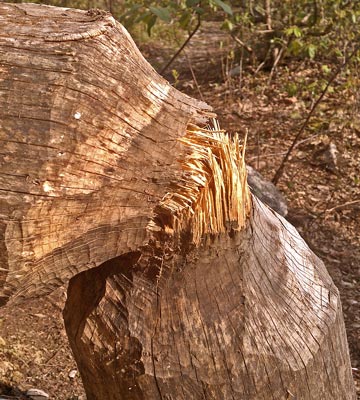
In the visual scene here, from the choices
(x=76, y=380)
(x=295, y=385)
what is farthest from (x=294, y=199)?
(x=295, y=385)

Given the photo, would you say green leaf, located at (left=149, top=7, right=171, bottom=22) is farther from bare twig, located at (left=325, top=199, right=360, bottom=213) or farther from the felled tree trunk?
bare twig, located at (left=325, top=199, right=360, bottom=213)

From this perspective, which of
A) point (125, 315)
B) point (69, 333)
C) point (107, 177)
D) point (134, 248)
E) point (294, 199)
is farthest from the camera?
point (294, 199)

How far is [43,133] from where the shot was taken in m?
1.28

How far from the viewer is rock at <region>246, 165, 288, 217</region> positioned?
4062 millimetres

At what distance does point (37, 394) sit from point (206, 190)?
1.55 meters

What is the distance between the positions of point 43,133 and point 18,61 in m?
0.15

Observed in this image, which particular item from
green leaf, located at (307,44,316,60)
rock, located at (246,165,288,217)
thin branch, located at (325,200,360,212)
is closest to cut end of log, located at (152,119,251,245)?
rock, located at (246,165,288,217)

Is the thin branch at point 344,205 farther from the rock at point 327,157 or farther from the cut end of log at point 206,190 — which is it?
the cut end of log at point 206,190

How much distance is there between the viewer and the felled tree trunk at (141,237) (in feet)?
4.27

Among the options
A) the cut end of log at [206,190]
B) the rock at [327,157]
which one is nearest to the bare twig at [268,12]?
the rock at [327,157]

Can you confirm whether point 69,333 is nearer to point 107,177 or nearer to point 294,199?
point 107,177

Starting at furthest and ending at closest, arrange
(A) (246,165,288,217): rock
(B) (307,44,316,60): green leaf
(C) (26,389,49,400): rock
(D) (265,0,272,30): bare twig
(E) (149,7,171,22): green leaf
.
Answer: (D) (265,0,272,30): bare twig → (B) (307,44,316,60): green leaf → (A) (246,165,288,217): rock → (E) (149,7,171,22): green leaf → (C) (26,389,49,400): rock

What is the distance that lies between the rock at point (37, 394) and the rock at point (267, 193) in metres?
1.80

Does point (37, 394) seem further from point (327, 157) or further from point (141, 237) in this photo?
point (327, 157)
